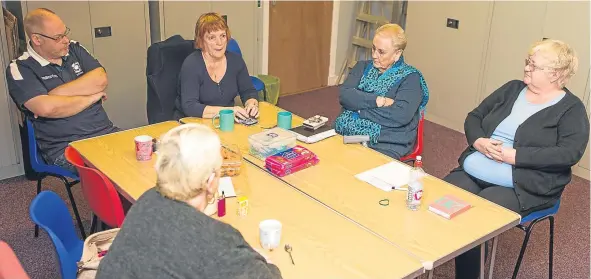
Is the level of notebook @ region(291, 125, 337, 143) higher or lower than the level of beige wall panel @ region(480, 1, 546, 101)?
lower

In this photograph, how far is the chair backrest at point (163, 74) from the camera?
3.67m

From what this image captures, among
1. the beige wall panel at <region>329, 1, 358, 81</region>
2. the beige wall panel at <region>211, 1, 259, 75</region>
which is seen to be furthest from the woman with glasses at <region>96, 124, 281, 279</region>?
the beige wall panel at <region>329, 1, 358, 81</region>

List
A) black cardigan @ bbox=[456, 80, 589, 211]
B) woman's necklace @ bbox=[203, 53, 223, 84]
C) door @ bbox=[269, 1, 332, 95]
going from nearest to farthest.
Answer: black cardigan @ bbox=[456, 80, 589, 211]
woman's necklace @ bbox=[203, 53, 223, 84]
door @ bbox=[269, 1, 332, 95]

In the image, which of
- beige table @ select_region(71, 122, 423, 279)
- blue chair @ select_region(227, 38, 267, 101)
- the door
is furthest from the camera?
the door

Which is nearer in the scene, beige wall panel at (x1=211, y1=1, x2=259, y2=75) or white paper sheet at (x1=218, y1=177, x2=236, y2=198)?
white paper sheet at (x1=218, y1=177, x2=236, y2=198)

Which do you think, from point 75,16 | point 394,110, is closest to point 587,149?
point 394,110

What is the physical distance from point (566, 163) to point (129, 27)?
320cm

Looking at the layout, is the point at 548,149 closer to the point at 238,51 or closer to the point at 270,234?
the point at 270,234

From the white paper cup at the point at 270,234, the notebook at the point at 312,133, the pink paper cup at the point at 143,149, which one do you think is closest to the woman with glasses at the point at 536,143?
the notebook at the point at 312,133

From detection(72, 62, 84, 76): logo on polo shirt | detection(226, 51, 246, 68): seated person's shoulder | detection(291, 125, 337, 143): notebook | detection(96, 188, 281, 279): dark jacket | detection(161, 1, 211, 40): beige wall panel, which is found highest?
detection(161, 1, 211, 40): beige wall panel

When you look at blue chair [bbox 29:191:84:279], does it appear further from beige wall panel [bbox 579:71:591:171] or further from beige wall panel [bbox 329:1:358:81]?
beige wall panel [bbox 329:1:358:81]

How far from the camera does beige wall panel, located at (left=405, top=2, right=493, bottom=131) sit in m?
4.81

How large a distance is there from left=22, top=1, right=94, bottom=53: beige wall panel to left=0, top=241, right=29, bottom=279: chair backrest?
269 cm

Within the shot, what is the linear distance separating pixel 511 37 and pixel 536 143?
6.94ft
